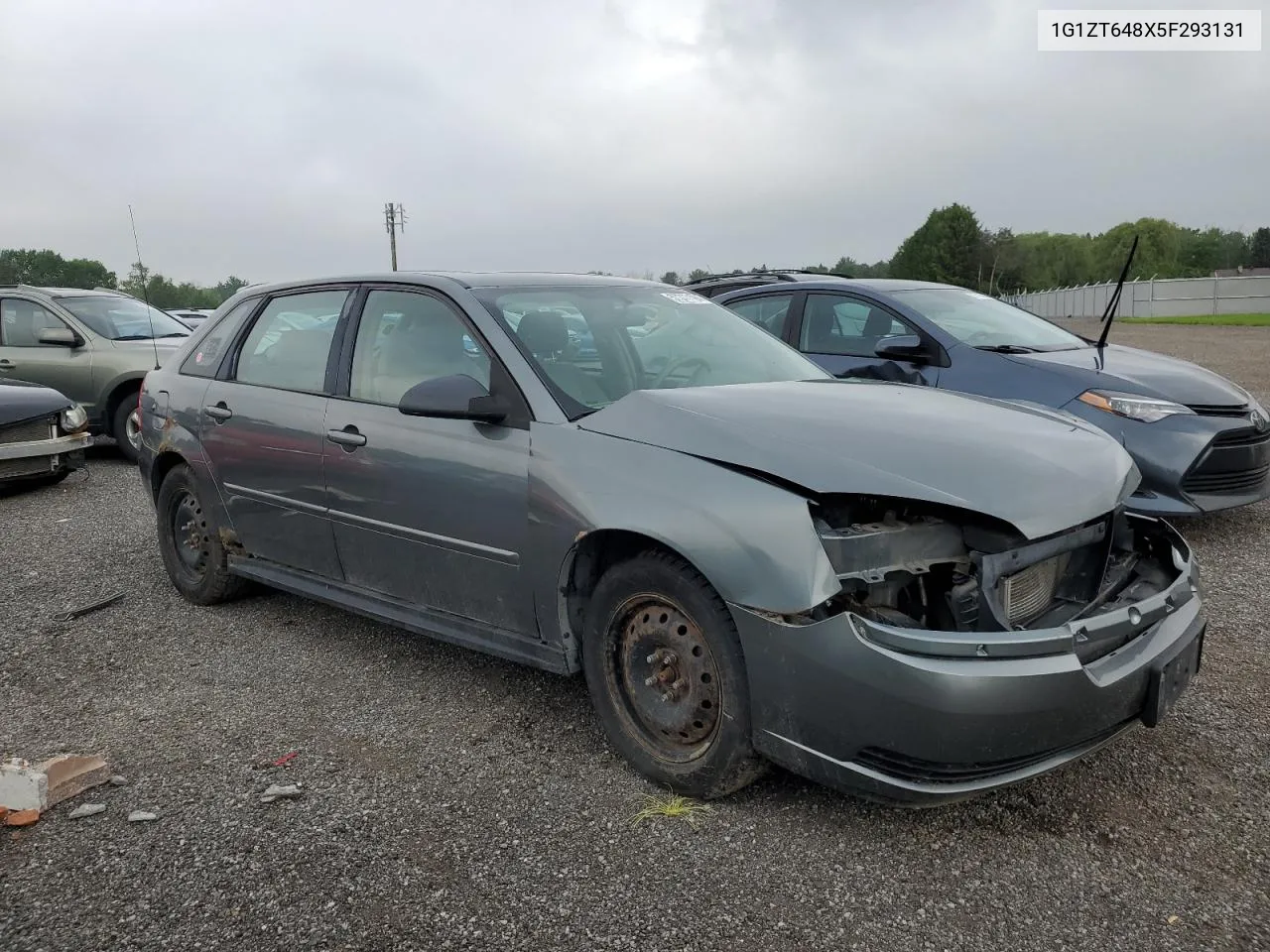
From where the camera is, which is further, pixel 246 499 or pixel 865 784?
pixel 246 499

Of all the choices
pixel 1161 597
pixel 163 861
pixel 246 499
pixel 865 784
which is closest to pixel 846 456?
pixel 865 784

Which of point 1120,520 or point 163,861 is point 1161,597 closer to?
point 1120,520

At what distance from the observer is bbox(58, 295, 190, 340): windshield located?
9.91 meters

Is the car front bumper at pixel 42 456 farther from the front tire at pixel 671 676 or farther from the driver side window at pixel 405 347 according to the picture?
the front tire at pixel 671 676

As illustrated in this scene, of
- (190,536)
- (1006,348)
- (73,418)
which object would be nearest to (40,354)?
(73,418)

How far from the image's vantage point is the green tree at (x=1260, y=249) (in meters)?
94.0

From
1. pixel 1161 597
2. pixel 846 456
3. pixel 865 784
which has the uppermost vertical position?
pixel 846 456

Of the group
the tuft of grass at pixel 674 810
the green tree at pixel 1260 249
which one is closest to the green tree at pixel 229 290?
the tuft of grass at pixel 674 810

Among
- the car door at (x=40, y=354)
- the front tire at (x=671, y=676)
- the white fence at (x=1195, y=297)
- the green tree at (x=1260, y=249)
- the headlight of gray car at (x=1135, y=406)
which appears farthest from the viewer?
the green tree at (x=1260, y=249)

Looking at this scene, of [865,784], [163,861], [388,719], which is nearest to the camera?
[865,784]

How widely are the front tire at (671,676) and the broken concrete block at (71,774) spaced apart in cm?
165

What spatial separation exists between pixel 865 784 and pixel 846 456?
887 mm

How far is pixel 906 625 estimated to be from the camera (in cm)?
257

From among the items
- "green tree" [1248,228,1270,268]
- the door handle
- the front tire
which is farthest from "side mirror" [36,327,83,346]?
"green tree" [1248,228,1270,268]
